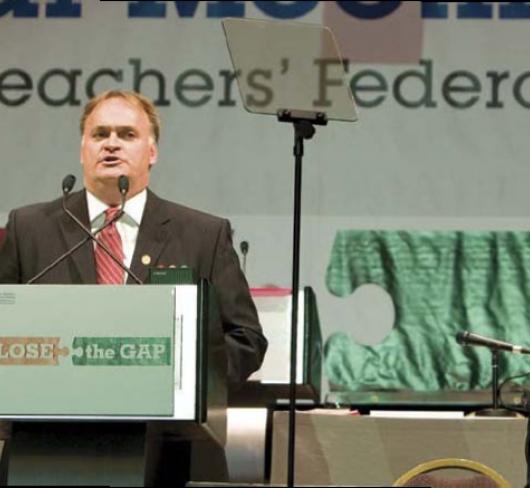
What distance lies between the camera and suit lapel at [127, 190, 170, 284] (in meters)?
3.50

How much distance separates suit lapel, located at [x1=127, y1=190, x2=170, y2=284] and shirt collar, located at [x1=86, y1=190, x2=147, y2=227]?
1.2 inches

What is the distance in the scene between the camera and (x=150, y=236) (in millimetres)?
3586

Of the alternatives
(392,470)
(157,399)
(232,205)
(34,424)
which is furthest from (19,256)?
(232,205)

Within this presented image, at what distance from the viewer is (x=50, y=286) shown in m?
2.81

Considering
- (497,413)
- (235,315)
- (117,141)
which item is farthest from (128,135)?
(497,413)

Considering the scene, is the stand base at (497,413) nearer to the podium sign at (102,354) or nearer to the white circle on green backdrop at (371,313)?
the white circle on green backdrop at (371,313)

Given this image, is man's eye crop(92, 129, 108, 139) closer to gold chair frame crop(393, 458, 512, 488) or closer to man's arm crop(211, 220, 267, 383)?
man's arm crop(211, 220, 267, 383)

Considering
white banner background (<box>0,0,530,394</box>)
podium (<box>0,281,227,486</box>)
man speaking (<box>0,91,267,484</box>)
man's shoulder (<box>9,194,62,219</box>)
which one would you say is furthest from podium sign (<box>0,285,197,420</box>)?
white banner background (<box>0,0,530,394</box>)

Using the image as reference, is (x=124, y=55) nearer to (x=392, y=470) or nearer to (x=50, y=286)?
(x=392, y=470)

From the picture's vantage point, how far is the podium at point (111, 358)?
9.00 feet

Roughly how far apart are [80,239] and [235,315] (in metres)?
0.45

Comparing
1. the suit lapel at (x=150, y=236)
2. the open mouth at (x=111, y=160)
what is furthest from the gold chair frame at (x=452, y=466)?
the open mouth at (x=111, y=160)

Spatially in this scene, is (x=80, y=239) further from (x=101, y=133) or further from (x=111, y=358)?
(x=111, y=358)

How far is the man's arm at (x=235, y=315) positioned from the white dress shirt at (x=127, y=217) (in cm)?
22
